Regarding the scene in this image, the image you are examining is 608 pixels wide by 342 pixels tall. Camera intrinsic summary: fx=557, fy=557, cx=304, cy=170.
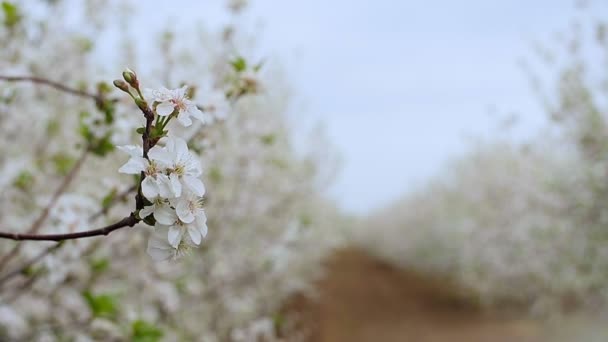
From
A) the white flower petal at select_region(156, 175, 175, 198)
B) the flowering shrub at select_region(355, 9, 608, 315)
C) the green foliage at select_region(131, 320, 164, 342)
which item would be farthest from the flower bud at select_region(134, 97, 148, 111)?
the flowering shrub at select_region(355, 9, 608, 315)

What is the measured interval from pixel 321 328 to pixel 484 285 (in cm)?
263

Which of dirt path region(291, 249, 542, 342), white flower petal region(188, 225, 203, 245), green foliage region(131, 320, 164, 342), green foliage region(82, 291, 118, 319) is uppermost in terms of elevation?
dirt path region(291, 249, 542, 342)

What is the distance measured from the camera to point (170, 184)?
74 centimetres

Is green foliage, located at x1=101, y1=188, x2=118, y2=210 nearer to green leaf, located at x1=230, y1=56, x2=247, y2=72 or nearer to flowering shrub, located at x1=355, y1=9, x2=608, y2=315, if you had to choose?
green leaf, located at x1=230, y1=56, x2=247, y2=72

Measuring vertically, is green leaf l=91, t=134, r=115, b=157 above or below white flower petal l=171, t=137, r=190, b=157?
above

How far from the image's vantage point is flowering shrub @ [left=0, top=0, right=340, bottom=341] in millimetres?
788

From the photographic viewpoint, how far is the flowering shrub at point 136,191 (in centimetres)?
79

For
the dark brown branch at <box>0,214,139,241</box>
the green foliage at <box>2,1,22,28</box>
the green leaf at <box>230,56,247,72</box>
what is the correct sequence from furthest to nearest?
the green foliage at <box>2,1,22,28</box>, the green leaf at <box>230,56,247,72</box>, the dark brown branch at <box>0,214,139,241</box>

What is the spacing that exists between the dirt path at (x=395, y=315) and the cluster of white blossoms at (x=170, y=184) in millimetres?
5942

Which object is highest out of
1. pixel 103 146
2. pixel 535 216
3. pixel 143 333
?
pixel 535 216

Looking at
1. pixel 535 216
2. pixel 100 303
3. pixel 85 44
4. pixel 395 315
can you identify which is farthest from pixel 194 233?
pixel 395 315

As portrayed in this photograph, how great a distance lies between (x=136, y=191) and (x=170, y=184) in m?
0.77

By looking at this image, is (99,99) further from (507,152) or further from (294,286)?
(507,152)

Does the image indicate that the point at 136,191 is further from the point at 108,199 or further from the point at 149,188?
the point at 149,188
